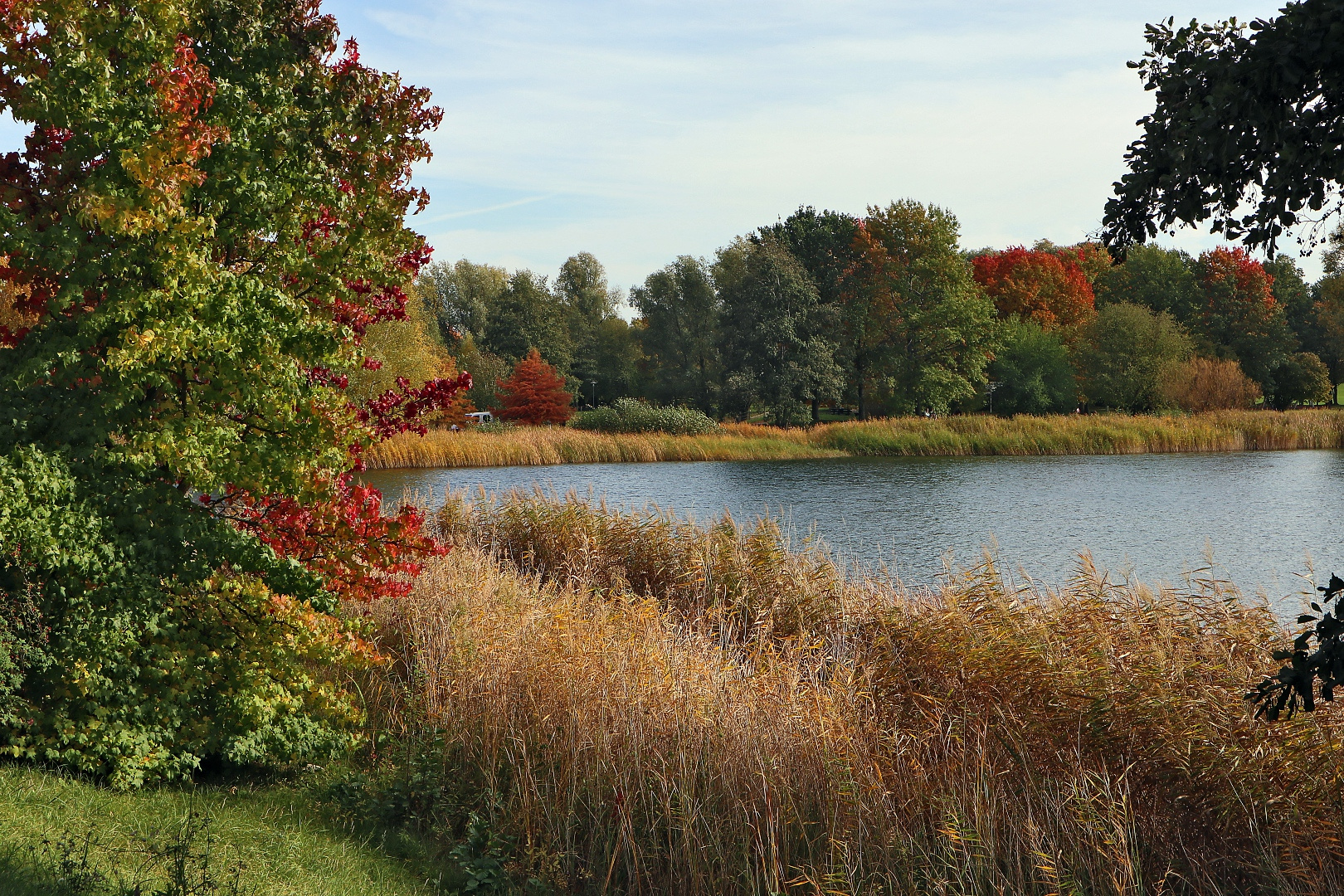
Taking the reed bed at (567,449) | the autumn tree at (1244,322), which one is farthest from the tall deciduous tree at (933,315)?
the autumn tree at (1244,322)

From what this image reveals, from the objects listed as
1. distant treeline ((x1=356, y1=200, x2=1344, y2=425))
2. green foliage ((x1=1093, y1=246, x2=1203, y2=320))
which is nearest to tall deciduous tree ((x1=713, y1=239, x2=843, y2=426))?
distant treeline ((x1=356, y1=200, x2=1344, y2=425))

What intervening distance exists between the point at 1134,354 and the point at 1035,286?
11912 mm

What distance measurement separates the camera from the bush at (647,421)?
150ft

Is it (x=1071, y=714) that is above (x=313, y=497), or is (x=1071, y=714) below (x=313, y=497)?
below

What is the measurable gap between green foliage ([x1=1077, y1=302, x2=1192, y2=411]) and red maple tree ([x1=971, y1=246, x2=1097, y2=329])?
30.3 feet

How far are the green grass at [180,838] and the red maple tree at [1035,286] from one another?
62.4 meters

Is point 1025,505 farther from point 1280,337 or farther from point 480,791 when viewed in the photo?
point 1280,337

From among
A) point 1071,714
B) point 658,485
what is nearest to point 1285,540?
point 1071,714

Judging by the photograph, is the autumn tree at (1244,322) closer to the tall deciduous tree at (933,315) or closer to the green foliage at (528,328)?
the tall deciduous tree at (933,315)

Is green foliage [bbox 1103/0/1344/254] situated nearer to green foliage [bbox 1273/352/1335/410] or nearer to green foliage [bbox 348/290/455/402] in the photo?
green foliage [bbox 348/290/455/402]

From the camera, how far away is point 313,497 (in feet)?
19.7

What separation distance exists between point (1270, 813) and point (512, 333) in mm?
66558

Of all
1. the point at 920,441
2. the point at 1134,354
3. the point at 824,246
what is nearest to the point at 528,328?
the point at 824,246

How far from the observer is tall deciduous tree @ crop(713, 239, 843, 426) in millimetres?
53094
